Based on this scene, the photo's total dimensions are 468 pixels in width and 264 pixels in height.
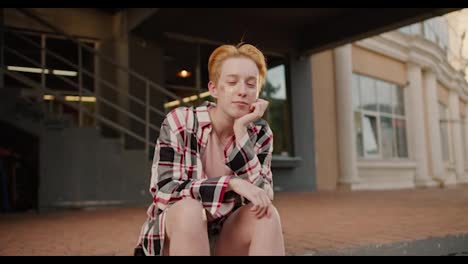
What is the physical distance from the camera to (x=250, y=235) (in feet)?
5.87

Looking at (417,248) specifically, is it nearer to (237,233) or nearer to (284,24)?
(237,233)

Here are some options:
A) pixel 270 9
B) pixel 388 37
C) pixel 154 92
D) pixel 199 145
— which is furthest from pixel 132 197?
pixel 388 37

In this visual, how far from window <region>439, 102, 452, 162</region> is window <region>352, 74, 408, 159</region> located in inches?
146

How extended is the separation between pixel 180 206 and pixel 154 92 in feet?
22.7

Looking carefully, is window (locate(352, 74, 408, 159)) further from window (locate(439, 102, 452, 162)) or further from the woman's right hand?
the woman's right hand

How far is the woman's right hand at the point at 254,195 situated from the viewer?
172 centimetres

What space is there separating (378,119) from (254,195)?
1182 centimetres

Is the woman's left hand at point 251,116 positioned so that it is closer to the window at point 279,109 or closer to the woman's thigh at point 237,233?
the woman's thigh at point 237,233

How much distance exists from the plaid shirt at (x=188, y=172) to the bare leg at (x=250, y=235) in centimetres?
6

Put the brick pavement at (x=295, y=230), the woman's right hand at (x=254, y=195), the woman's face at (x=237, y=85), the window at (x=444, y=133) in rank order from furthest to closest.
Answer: the window at (x=444, y=133)
the brick pavement at (x=295, y=230)
the woman's face at (x=237, y=85)
the woman's right hand at (x=254, y=195)

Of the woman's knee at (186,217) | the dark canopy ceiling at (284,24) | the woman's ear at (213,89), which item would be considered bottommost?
the woman's knee at (186,217)

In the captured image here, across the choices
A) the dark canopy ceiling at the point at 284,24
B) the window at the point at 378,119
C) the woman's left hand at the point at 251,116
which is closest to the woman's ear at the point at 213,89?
the woman's left hand at the point at 251,116
